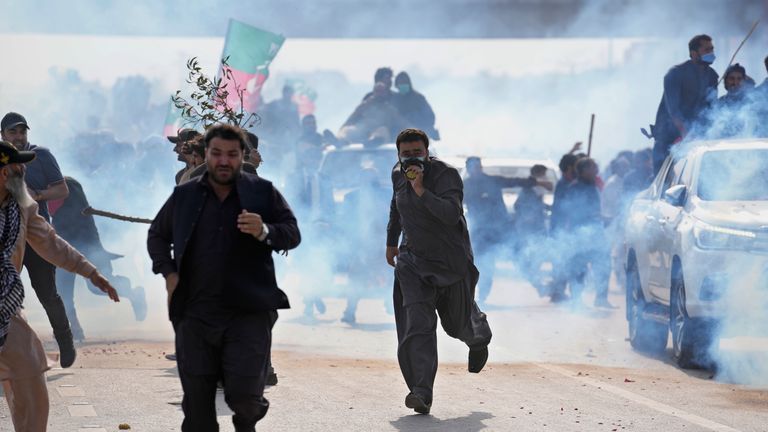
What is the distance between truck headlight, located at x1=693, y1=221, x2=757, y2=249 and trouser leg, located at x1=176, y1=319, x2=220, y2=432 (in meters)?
5.68

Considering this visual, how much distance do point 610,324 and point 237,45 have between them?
25.9 feet

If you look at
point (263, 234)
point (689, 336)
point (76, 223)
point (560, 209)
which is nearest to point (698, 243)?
point (689, 336)

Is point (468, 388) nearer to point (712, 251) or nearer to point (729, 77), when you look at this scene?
point (712, 251)

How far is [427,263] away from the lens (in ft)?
31.4

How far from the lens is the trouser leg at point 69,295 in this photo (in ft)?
45.5

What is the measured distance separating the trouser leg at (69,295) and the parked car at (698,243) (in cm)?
472

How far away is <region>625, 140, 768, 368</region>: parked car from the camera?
11.6 metres

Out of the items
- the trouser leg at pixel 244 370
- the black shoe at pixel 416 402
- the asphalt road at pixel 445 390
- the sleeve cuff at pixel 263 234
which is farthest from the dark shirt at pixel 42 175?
the sleeve cuff at pixel 263 234

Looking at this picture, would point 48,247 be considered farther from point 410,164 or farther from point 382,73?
point 382,73

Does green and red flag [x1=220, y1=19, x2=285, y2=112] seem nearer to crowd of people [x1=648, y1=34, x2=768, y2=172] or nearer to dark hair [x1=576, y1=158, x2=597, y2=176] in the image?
dark hair [x1=576, y1=158, x2=597, y2=176]

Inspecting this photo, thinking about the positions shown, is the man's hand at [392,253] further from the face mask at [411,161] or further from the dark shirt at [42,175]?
the dark shirt at [42,175]

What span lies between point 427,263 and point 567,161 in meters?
10.4

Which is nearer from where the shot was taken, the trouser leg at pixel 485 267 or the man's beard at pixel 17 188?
the man's beard at pixel 17 188

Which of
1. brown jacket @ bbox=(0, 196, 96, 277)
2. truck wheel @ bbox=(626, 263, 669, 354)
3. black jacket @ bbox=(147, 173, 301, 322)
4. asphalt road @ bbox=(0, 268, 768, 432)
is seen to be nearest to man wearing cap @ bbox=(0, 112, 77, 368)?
asphalt road @ bbox=(0, 268, 768, 432)
